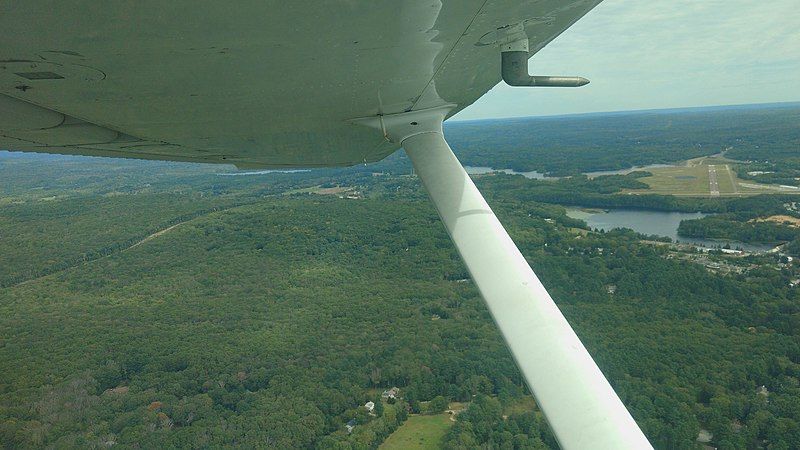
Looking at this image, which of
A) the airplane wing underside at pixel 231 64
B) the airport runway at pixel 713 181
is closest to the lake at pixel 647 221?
the airport runway at pixel 713 181

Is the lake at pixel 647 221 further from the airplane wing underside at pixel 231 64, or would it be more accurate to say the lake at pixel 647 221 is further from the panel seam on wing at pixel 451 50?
the airplane wing underside at pixel 231 64

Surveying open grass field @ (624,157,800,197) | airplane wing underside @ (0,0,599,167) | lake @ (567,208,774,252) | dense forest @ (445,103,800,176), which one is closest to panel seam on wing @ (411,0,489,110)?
airplane wing underside @ (0,0,599,167)

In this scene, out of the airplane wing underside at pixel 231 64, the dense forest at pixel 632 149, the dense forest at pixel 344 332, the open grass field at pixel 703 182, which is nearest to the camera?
the airplane wing underside at pixel 231 64

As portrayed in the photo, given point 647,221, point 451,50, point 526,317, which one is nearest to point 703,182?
point 647,221

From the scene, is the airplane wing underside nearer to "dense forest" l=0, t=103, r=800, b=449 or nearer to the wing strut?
the wing strut

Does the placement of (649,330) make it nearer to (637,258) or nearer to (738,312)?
(738,312)

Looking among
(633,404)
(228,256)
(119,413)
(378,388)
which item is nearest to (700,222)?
(633,404)
